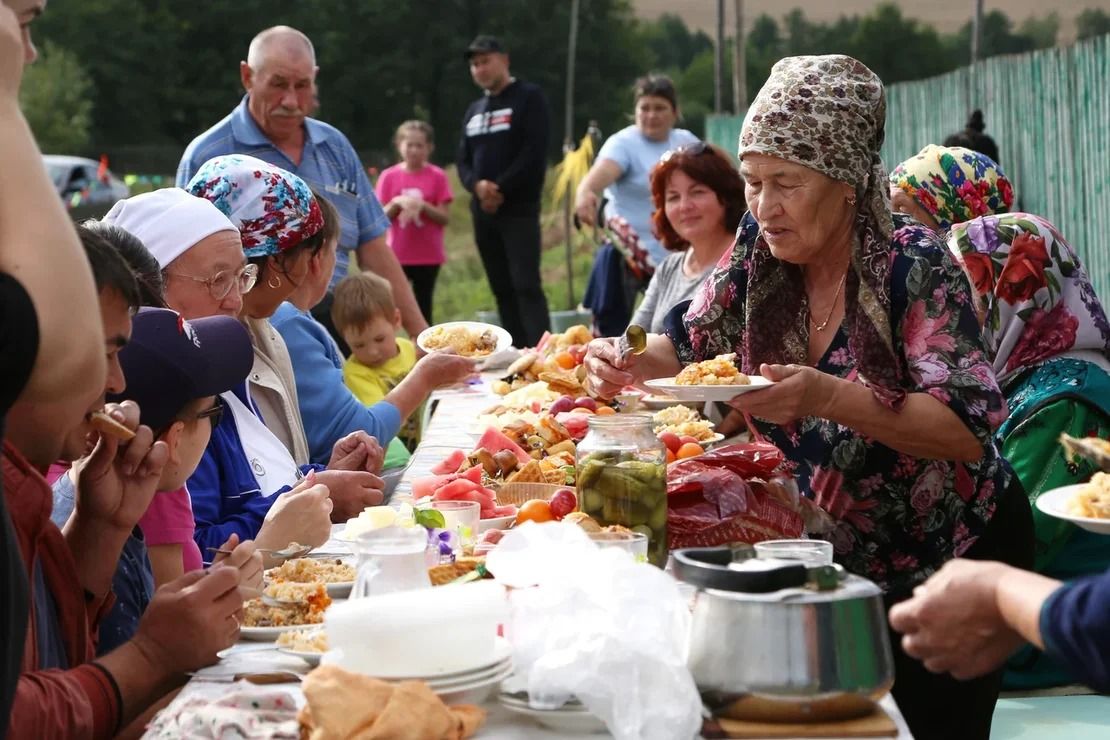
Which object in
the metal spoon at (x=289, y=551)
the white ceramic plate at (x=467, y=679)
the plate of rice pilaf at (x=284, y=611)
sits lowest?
the metal spoon at (x=289, y=551)

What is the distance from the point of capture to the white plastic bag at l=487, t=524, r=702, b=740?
6.22 feet

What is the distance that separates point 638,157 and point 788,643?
27.8 feet

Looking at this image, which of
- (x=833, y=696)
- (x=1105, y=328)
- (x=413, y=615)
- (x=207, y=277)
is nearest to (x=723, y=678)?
(x=833, y=696)

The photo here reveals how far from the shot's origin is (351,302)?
262 inches

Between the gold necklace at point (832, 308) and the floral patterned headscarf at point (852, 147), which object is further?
the gold necklace at point (832, 308)

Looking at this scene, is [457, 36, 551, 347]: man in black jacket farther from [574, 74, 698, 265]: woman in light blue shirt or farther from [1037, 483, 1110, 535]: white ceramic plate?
[1037, 483, 1110, 535]: white ceramic plate

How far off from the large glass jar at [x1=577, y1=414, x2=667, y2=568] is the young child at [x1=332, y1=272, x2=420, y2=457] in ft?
13.1

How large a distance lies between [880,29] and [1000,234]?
1541 inches

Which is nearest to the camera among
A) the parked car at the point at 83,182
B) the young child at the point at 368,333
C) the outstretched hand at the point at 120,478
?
the outstretched hand at the point at 120,478

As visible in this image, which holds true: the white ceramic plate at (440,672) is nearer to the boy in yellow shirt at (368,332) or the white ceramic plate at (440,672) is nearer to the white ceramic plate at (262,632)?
the white ceramic plate at (262,632)

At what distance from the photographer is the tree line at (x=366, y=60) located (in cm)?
4203

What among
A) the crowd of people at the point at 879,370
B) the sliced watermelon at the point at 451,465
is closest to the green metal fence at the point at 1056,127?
the crowd of people at the point at 879,370

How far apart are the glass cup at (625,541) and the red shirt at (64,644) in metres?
0.81

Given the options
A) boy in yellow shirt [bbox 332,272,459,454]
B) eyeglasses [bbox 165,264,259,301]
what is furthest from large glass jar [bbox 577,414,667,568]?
boy in yellow shirt [bbox 332,272,459,454]
